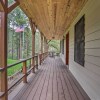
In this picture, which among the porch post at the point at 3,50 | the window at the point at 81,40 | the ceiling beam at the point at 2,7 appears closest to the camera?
the ceiling beam at the point at 2,7

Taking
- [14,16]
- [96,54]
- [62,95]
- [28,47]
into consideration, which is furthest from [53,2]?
[28,47]

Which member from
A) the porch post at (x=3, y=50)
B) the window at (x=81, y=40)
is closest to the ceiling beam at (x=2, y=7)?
the porch post at (x=3, y=50)

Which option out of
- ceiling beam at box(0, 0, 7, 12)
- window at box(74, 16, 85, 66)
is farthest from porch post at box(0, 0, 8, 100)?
window at box(74, 16, 85, 66)

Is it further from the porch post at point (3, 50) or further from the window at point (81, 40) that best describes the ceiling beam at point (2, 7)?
the window at point (81, 40)

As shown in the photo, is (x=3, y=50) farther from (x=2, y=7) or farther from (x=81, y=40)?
(x=81, y=40)

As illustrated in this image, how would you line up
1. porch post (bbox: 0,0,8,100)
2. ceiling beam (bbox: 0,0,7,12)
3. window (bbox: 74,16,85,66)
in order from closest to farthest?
ceiling beam (bbox: 0,0,7,12), porch post (bbox: 0,0,8,100), window (bbox: 74,16,85,66)

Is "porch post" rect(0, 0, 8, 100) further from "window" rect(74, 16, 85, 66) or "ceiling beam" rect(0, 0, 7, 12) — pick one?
"window" rect(74, 16, 85, 66)

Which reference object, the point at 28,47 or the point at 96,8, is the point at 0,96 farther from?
the point at 28,47

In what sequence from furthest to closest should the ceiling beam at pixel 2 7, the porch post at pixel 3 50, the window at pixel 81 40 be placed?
the window at pixel 81 40, the porch post at pixel 3 50, the ceiling beam at pixel 2 7

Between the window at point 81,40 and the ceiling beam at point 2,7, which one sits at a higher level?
the ceiling beam at point 2,7

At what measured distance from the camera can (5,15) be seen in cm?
373

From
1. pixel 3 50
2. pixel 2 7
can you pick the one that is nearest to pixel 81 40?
pixel 3 50

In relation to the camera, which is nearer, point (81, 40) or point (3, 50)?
point (3, 50)

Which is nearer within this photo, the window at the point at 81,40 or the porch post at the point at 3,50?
the porch post at the point at 3,50
